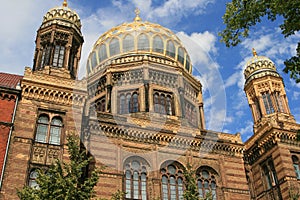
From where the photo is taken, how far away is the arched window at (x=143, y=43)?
30016mm

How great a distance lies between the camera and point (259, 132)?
2456 cm

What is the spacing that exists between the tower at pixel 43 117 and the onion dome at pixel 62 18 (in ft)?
5.14

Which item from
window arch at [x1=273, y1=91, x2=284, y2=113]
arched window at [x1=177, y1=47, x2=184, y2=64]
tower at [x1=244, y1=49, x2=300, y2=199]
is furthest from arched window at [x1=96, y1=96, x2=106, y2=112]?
window arch at [x1=273, y1=91, x2=284, y2=113]

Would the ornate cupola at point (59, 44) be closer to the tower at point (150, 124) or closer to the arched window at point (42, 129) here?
the tower at point (150, 124)

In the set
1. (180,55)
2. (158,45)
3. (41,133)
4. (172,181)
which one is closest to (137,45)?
(158,45)

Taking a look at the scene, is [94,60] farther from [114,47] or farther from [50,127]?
[50,127]

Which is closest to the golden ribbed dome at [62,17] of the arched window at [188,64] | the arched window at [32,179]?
the arched window at [32,179]

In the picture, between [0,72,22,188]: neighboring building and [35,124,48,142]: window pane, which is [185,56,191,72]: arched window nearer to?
[0,72,22,188]: neighboring building

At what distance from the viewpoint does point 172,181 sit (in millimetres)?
20312

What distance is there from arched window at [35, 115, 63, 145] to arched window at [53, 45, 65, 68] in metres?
4.82

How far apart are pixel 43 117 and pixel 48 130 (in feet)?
2.77

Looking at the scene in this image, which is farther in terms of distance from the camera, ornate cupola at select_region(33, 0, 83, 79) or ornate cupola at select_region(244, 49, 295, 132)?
ornate cupola at select_region(244, 49, 295, 132)

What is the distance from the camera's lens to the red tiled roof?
2019 cm

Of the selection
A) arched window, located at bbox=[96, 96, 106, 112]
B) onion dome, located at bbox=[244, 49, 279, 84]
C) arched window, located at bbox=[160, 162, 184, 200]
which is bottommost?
arched window, located at bbox=[160, 162, 184, 200]
